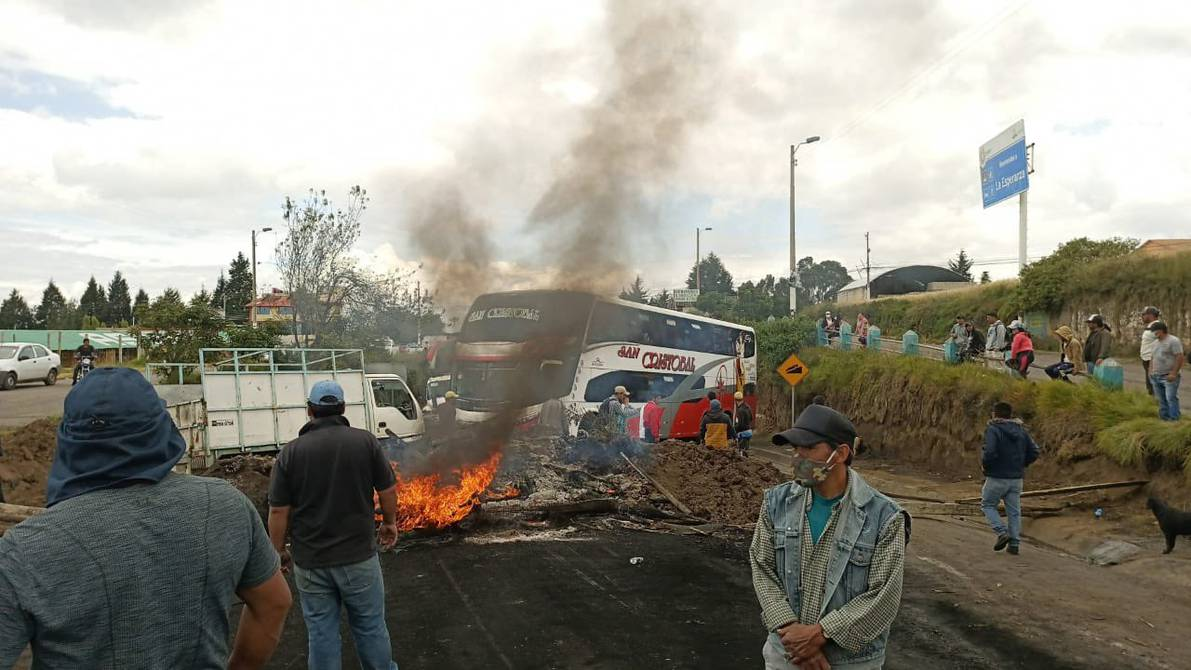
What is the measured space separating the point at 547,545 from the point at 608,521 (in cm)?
143

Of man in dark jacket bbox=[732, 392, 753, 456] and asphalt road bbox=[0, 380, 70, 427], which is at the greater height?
asphalt road bbox=[0, 380, 70, 427]

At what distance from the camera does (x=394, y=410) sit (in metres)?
14.8

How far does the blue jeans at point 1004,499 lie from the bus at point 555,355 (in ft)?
24.4

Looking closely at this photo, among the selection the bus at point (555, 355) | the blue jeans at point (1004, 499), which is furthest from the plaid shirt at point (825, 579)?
the bus at point (555, 355)

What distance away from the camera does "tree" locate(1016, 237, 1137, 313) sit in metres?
28.8

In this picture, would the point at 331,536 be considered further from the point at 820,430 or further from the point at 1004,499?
the point at 1004,499

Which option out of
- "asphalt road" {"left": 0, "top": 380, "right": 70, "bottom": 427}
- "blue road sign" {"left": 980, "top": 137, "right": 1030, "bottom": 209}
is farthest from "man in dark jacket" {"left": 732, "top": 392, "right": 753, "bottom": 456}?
"blue road sign" {"left": 980, "top": 137, "right": 1030, "bottom": 209}

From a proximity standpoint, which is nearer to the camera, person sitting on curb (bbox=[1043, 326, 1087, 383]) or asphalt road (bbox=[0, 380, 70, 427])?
person sitting on curb (bbox=[1043, 326, 1087, 383])

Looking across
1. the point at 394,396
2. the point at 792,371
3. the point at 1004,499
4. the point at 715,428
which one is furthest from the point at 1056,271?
the point at 394,396

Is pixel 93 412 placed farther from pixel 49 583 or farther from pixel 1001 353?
pixel 1001 353

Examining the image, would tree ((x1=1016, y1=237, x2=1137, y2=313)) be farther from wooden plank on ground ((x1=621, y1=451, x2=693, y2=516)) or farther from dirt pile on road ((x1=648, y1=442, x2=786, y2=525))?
wooden plank on ground ((x1=621, y1=451, x2=693, y2=516))

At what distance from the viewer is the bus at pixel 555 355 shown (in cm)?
1584

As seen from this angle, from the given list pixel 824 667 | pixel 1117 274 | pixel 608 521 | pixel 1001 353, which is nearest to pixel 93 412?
pixel 824 667

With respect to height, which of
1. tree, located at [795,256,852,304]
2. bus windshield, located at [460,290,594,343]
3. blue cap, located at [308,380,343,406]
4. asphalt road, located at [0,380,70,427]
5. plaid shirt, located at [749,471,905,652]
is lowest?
asphalt road, located at [0,380,70,427]
